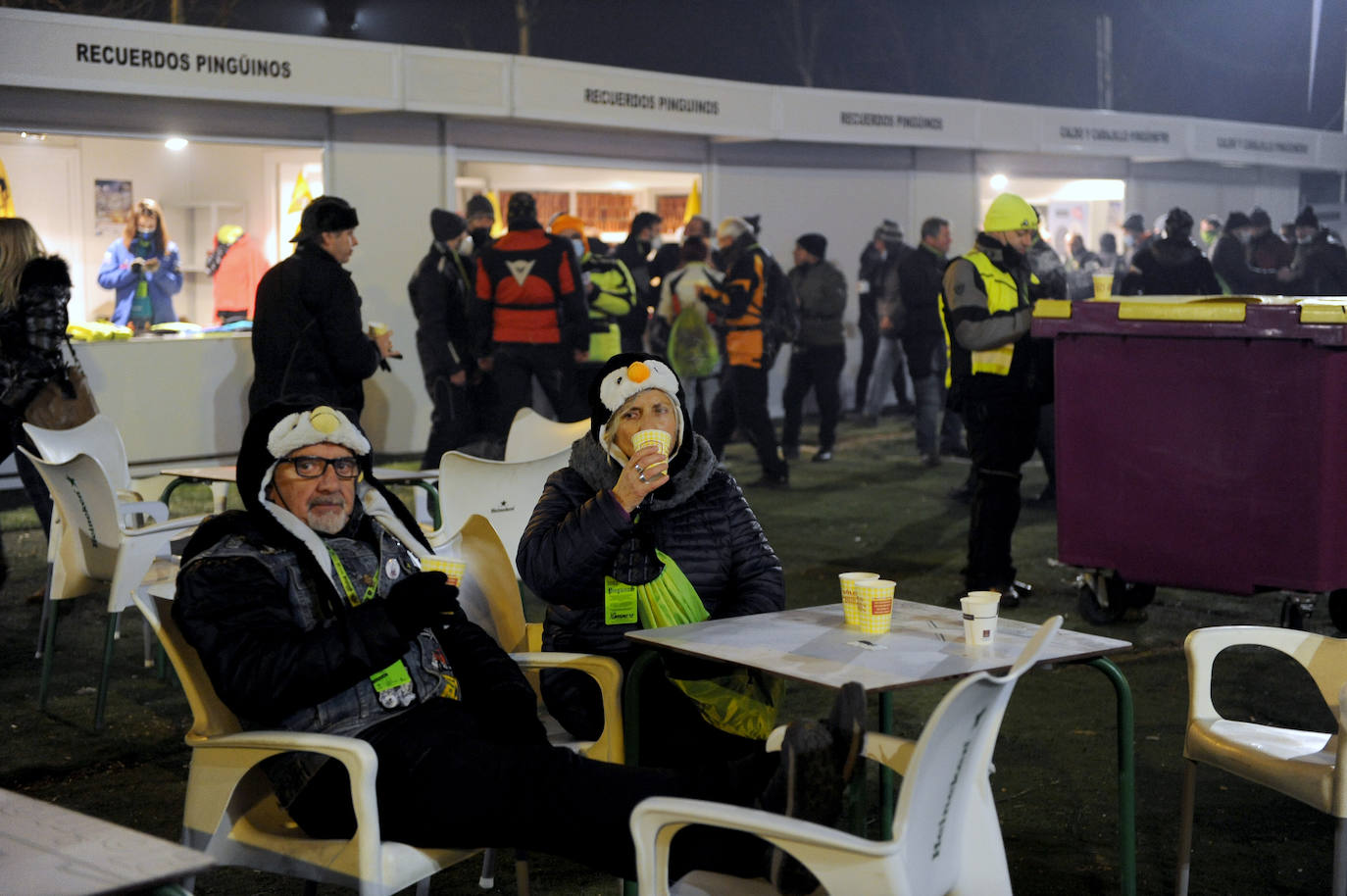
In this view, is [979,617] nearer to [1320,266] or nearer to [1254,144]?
[1320,266]

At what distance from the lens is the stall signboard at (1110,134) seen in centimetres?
1652

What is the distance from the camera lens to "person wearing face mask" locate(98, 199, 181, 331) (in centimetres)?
1136

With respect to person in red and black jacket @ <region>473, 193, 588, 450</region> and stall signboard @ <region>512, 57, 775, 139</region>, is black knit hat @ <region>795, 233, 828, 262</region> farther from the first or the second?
person in red and black jacket @ <region>473, 193, 588, 450</region>

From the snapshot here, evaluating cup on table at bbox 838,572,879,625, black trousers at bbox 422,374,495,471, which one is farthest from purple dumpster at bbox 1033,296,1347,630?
black trousers at bbox 422,374,495,471

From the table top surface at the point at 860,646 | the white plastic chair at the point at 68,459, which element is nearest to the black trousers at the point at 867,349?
the white plastic chair at the point at 68,459

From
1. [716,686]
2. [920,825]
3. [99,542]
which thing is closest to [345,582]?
[716,686]

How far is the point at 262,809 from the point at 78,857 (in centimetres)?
108

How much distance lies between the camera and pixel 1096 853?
4066 millimetres

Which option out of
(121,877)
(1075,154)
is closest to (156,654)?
(121,877)

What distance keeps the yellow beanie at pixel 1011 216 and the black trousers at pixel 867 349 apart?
821cm

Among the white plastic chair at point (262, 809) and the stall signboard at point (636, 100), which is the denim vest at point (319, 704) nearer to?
the white plastic chair at point (262, 809)

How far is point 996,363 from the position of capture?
6629 mm

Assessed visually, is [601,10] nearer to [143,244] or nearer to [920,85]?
[920,85]

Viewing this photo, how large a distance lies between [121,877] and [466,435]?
27.3ft
